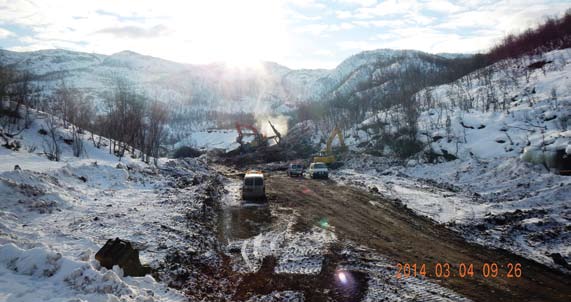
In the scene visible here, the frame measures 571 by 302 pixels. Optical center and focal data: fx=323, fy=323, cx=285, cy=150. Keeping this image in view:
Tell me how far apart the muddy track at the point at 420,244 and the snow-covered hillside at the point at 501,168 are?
1.01m

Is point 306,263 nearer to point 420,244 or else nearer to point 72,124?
point 420,244

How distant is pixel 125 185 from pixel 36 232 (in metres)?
11.1

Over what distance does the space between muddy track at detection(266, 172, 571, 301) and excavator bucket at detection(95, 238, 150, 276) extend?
7.99 m

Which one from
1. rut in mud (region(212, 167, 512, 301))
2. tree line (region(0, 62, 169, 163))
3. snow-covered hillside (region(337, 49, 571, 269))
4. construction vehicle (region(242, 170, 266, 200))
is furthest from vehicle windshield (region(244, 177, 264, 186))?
tree line (region(0, 62, 169, 163))

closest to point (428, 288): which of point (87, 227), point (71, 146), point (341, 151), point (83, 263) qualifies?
point (83, 263)

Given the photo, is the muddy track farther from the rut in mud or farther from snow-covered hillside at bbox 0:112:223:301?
snow-covered hillside at bbox 0:112:223:301

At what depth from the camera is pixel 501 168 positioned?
24.1 m

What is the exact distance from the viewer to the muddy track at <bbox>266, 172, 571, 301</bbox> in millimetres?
8617

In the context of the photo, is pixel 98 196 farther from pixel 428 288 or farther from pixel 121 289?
pixel 428 288

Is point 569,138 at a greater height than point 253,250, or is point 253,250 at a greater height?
point 569,138

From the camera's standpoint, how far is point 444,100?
6041 centimetres

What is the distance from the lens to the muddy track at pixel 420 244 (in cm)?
862

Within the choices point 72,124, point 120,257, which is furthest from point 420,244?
point 72,124
